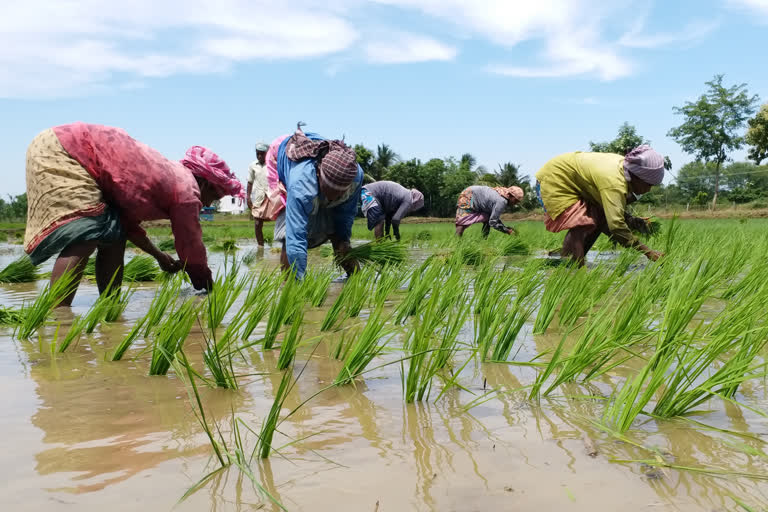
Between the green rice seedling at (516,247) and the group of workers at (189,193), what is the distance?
157cm

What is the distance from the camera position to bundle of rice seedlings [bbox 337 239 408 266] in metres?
3.93

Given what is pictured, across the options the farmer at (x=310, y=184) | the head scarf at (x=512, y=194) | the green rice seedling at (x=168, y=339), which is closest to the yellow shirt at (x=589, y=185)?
the farmer at (x=310, y=184)

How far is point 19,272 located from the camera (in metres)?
4.42

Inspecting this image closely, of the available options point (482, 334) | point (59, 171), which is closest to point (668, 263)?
point (482, 334)

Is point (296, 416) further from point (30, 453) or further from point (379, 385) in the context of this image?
point (30, 453)

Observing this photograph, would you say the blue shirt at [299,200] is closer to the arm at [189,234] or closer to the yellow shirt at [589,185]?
the arm at [189,234]

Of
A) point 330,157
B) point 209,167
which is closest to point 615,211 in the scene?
point 330,157

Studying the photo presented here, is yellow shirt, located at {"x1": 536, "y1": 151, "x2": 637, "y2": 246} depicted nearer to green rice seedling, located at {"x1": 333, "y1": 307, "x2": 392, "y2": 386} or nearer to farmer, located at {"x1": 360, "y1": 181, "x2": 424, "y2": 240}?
farmer, located at {"x1": 360, "y1": 181, "x2": 424, "y2": 240}

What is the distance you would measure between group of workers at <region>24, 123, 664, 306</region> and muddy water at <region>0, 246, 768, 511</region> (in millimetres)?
800

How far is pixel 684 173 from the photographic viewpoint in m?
79.2

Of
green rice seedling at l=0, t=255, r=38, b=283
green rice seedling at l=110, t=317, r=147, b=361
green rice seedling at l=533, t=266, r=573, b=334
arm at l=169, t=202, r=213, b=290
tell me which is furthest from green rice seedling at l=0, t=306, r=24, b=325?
green rice seedling at l=533, t=266, r=573, b=334

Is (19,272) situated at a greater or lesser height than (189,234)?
lesser

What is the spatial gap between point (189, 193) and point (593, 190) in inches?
110

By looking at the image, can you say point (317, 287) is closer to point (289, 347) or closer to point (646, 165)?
point (289, 347)
